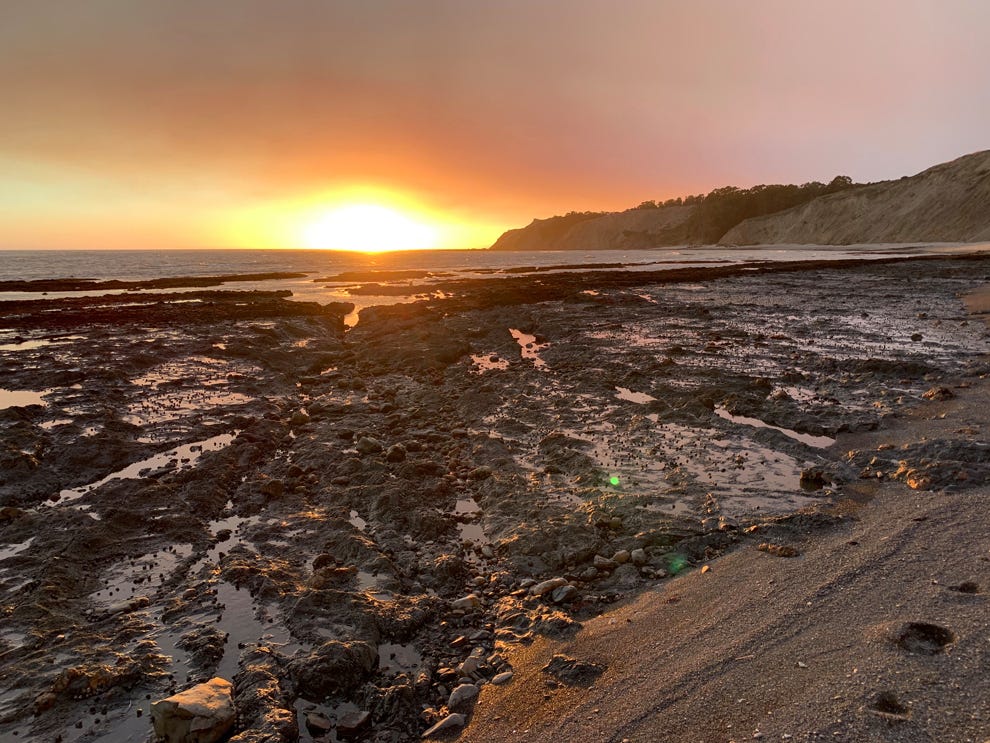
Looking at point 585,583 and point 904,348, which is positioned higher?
point 904,348

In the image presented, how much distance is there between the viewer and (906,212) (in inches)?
4449

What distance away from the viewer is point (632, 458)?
10.1m

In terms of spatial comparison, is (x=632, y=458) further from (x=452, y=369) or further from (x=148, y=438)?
(x=148, y=438)

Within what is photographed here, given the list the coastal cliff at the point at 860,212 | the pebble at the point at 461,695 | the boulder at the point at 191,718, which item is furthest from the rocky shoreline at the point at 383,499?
the coastal cliff at the point at 860,212

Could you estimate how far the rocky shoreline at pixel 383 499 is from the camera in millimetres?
5270

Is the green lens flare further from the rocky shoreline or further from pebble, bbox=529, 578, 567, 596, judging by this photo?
pebble, bbox=529, 578, 567, 596

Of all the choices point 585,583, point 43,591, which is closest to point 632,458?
point 585,583

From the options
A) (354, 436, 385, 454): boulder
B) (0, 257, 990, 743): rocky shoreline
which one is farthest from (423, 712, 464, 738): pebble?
(354, 436, 385, 454): boulder

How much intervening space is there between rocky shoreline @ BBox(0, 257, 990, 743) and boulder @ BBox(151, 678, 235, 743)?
0.54 ft

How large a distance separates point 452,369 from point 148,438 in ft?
30.4

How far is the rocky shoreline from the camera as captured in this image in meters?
5.27

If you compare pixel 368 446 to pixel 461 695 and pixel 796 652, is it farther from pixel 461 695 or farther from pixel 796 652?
pixel 796 652

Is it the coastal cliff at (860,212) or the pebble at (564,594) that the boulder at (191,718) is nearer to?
the pebble at (564,594)

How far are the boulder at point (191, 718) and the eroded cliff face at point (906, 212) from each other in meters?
124
